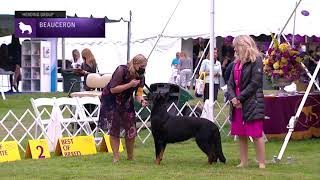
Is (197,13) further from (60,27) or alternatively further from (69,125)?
(69,125)

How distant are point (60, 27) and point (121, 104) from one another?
14.0m

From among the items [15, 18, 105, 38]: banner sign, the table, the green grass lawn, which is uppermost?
[15, 18, 105, 38]: banner sign

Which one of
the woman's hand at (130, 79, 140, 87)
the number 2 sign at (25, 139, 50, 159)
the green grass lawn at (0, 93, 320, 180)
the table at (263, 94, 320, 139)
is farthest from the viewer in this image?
the table at (263, 94, 320, 139)

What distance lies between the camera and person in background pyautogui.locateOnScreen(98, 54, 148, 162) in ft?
30.2

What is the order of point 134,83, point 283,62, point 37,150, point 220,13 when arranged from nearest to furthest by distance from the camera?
1. point 134,83
2. point 37,150
3. point 283,62
4. point 220,13

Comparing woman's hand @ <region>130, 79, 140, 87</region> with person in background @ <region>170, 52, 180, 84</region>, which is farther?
person in background @ <region>170, 52, 180, 84</region>

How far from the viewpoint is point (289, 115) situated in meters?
12.4

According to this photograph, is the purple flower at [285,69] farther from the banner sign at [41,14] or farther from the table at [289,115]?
the banner sign at [41,14]

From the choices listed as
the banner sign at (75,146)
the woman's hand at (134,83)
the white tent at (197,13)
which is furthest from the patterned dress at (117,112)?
the white tent at (197,13)

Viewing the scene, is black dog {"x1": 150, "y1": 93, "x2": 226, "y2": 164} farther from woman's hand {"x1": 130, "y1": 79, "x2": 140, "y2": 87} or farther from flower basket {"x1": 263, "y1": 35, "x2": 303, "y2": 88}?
flower basket {"x1": 263, "y1": 35, "x2": 303, "y2": 88}

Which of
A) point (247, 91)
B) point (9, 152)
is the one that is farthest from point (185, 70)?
point (247, 91)

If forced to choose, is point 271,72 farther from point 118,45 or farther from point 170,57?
point 118,45

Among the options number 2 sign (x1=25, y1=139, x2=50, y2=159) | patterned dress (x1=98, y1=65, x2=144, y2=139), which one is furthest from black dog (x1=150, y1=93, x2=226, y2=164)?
number 2 sign (x1=25, y1=139, x2=50, y2=159)

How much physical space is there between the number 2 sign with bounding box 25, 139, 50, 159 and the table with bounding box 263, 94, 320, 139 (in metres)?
3.85
